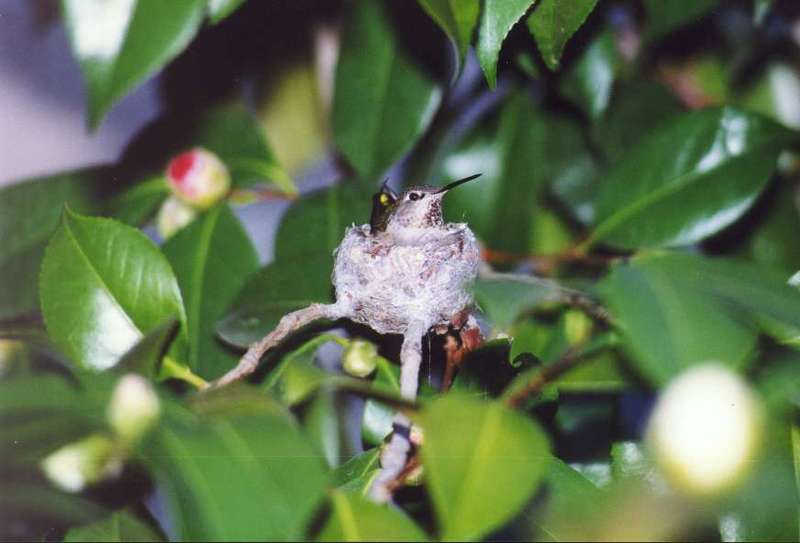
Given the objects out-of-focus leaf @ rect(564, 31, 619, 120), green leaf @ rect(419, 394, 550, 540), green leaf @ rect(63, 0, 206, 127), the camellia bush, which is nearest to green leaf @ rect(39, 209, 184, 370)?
the camellia bush

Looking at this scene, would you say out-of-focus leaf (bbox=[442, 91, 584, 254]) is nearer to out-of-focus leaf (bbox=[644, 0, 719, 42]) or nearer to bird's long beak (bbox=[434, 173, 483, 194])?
bird's long beak (bbox=[434, 173, 483, 194])

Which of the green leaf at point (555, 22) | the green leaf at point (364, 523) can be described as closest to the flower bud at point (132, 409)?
the green leaf at point (364, 523)

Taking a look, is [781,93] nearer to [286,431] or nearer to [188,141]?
[188,141]

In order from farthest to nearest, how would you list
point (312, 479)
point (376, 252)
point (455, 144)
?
point (455, 144) < point (376, 252) < point (312, 479)

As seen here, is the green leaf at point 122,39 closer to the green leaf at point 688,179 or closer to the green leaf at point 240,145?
the green leaf at point 240,145

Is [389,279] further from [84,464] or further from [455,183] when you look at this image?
[84,464]

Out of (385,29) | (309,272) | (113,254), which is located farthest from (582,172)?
(113,254)

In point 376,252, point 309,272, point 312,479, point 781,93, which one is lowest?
point 781,93
